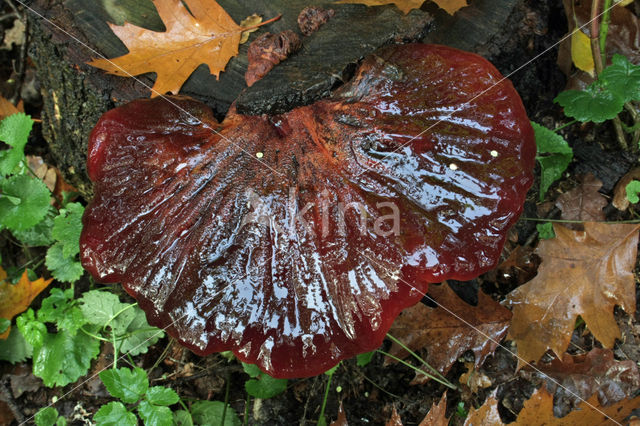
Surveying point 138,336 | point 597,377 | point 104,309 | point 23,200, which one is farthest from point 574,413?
point 23,200

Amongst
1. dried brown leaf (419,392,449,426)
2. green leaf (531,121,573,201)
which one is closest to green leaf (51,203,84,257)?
dried brown leaf (419,392,449,426)

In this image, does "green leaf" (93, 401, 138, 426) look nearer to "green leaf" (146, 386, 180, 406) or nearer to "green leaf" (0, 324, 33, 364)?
"green leaf" (146, 386, 180, 406)

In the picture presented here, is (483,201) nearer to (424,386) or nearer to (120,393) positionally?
(424,386)

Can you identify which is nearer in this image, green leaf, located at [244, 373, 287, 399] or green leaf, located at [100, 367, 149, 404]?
green leaf, located at [100, 367, 149, 404]

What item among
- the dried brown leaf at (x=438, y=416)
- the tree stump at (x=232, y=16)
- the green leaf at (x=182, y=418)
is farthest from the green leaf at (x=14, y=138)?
the dried brown leaf at (x=438, y=416)

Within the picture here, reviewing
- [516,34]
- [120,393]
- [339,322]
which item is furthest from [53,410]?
[516,34]

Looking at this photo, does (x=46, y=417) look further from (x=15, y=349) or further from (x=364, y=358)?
(x=364, y=358)

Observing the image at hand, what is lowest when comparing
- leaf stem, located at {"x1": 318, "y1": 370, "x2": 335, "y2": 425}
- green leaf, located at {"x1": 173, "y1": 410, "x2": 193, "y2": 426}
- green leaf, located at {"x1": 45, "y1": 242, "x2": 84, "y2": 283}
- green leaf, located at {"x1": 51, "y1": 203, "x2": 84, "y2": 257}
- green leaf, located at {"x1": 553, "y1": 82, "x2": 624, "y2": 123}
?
leaf stem, located at {"x1": 318, "y1": 370, "x2": 335, "y2": 425}
